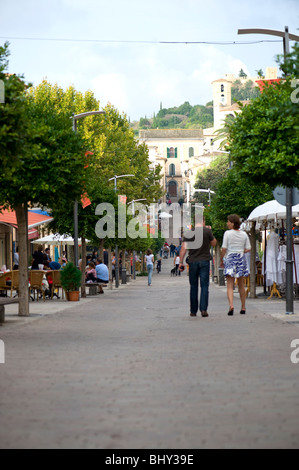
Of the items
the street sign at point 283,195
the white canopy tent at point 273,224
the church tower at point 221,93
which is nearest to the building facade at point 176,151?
the church tower at point 221,93

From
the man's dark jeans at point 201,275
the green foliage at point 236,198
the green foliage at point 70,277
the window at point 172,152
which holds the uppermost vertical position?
the window at point 172,152

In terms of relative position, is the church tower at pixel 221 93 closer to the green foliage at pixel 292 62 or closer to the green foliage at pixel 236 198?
the green foliage at pixel 236 198

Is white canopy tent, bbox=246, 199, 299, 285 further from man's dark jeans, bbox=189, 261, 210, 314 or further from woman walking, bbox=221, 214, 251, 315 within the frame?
man's dark jeans, bbox=189, 261, 210, 314

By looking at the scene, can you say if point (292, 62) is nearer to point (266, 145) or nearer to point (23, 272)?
point (266, 145)

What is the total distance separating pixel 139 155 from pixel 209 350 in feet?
193

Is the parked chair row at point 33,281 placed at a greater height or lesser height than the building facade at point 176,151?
lesser

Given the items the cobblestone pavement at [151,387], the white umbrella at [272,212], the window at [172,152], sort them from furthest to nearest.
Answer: the window at [172,152], the white umbrella at [272,212], the cobblestone pavement at [151,387]

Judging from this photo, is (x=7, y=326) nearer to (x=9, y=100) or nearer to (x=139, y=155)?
(x=9, y=100)

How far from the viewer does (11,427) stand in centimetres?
653

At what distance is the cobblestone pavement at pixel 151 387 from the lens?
6.20 metres

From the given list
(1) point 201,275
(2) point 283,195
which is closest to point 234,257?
(1) point 201,275

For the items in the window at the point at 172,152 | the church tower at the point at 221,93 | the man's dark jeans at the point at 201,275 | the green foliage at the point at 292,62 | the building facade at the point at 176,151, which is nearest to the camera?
the green foliage at the point at 292,62

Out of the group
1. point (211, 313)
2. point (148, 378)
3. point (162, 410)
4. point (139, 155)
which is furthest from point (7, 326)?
point (139, 155)

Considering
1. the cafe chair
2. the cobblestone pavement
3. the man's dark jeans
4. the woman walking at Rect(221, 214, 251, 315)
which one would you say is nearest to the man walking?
the man's dark jeans
